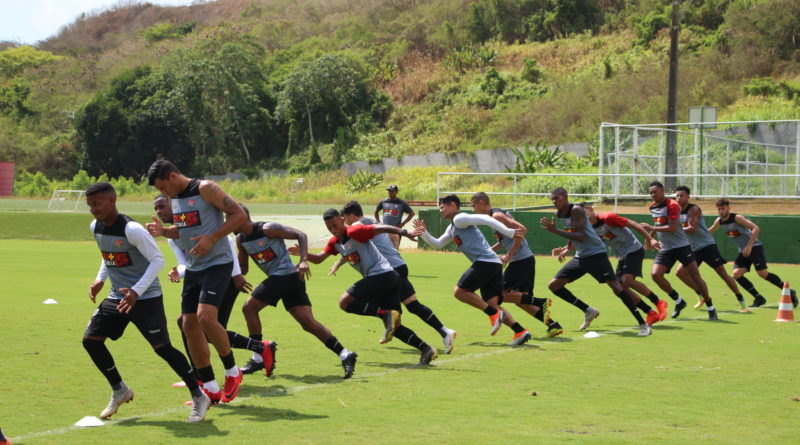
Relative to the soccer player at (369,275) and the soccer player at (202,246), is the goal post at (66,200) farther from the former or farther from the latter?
the soccer player at (202,246)

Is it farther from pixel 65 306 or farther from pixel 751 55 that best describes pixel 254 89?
pixel 65 306

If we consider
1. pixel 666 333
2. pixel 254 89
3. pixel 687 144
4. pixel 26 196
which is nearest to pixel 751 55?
pixel 687 144

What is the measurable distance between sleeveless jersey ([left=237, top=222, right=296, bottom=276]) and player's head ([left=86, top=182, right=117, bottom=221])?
197 cm

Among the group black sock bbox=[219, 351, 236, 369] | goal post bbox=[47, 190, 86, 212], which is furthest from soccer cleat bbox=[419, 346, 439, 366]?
goal post bbox=[47, 190, 86, 212]

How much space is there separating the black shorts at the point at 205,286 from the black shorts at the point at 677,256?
27.9 ft

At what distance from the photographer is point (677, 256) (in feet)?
47.0

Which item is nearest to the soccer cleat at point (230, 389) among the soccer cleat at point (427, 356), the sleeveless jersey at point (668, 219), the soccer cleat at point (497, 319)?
the soccer cleat at point (427, 356)

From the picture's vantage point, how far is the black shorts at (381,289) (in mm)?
9945

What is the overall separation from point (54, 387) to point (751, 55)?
1880 inches

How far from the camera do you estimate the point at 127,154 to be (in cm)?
7075

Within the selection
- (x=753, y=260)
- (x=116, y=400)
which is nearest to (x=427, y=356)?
(x=116, y=400)

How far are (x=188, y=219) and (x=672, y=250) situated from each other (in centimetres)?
888

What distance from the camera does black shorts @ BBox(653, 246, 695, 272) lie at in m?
14.3

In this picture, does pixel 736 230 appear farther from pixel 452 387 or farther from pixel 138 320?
pixel 138 320
